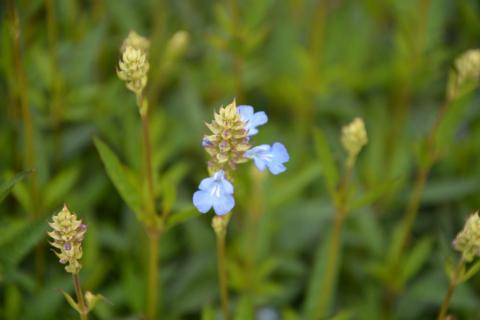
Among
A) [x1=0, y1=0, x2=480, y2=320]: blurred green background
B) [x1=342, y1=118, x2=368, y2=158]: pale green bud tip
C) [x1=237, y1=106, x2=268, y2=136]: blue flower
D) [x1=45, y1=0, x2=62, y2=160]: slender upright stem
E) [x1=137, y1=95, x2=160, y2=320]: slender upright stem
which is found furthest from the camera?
[x1=45, y1=0, x2=62, y2=160]: slender upright stem

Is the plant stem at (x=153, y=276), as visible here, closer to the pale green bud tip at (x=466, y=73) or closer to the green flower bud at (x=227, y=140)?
the green flower bud at (x=227, y=140)

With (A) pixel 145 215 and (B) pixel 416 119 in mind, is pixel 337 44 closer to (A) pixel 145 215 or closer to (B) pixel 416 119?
(B) pixel 416 119

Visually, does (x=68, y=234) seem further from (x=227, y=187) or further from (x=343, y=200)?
(x=343, y=200)

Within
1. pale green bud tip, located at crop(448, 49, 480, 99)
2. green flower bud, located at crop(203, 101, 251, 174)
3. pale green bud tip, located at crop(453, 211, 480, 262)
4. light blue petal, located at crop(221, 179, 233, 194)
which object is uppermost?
pale green bud tip, located at crop(448, 49, 480, 99)

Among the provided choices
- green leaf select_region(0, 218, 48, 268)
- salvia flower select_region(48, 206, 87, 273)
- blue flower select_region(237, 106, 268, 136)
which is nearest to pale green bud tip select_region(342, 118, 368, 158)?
blue flower select_region(237, 106, 268, 136)

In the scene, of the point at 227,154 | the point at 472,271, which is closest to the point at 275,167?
the point at 227,154

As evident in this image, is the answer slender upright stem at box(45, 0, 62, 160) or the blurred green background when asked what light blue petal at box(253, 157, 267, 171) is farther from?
slender upright stem at box(45, 0, 62, 160)

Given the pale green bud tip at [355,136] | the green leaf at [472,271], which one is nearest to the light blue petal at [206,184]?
the pale green bud tip at [355,136]
